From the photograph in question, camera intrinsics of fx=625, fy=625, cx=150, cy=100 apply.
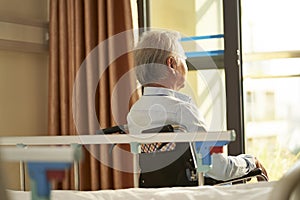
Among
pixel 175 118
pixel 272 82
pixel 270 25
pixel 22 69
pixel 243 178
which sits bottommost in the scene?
pixel 243 178

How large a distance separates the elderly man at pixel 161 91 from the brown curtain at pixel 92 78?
1.25m

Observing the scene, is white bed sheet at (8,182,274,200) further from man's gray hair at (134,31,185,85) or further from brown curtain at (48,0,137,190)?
brown curtain at (48,0,137,190)

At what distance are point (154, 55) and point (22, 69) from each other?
1.55 metres

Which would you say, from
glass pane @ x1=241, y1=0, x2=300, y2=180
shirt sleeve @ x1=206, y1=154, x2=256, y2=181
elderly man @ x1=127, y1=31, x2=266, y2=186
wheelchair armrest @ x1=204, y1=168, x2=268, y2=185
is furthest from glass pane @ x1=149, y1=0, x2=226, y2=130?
shirt sleeve @ x1=206, y1=154, x2=256, y2=181

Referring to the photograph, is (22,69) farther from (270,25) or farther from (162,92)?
(162,92)

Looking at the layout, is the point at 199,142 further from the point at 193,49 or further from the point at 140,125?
the point at 193,49

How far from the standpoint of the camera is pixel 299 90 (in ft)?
10.9

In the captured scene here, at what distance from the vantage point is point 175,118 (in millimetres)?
2023

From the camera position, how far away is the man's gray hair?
83.0 inches

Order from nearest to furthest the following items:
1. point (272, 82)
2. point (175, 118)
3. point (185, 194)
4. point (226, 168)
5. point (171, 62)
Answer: point (185, 194) → point (226, 168) → point (175, 118) → point (171, 62) → point (272, 82)

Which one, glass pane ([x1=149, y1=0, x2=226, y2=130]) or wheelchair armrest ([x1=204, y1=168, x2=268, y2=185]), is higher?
glass pane ([x1=149, y1=0, x2=226, y2=130])

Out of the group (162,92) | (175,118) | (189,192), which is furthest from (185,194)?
(162,92)

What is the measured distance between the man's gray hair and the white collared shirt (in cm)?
5

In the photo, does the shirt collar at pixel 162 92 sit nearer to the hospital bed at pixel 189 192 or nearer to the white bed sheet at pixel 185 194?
the hospital bed at pixel 189 192
